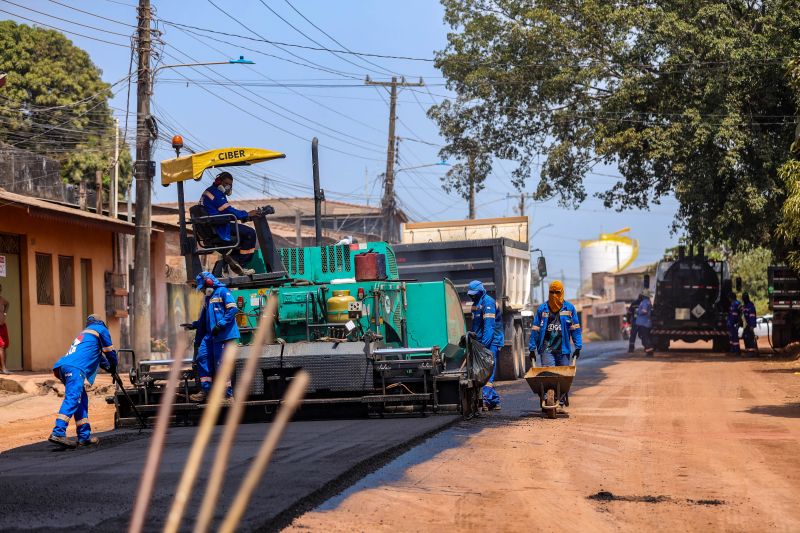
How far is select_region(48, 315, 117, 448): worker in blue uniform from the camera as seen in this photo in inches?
445

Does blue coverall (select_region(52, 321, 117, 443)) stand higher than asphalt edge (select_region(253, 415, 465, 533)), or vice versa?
blue coverall (select_region(52, 321, 117, 443))

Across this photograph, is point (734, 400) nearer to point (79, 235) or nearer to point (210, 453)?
point (210, 453)

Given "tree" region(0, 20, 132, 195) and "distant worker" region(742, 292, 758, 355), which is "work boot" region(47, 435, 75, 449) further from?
"tree" region(0, 20, 132, 195)

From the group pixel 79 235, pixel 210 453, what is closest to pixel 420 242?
pixel 79 235

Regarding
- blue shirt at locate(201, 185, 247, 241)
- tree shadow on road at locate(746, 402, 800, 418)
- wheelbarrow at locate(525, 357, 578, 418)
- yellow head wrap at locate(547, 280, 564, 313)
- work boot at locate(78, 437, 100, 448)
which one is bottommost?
tree shadow on road at locate(746, 402, 800, 418)

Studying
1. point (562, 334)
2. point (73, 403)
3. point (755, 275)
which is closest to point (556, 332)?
point (562, 334)

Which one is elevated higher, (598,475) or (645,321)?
(645,321)

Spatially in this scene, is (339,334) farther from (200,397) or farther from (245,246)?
(200,397)

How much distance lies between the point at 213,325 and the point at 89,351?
1.47 metres

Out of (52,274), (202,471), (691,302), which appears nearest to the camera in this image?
(202,471)

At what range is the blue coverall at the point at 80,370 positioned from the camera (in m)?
11.4

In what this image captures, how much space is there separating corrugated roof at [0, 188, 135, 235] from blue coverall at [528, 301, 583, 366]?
1030 cm

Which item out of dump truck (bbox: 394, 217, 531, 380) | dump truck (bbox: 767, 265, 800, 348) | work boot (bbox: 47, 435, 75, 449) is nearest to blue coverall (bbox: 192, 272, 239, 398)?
work boot (bbox: 47, 435, 75, 449)

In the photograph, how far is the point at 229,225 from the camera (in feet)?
42.5
